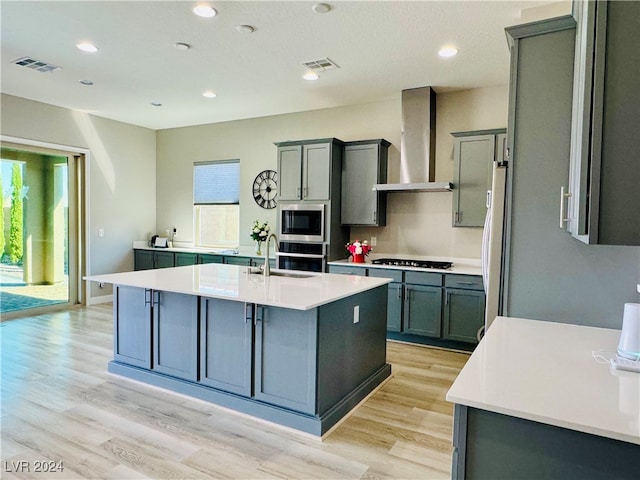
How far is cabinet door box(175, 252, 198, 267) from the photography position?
6.40m

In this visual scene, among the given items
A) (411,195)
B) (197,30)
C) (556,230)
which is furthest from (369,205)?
(556,230)

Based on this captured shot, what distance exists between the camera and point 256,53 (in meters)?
3.87

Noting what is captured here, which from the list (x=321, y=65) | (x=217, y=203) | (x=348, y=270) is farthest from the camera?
(x=217, y=203)

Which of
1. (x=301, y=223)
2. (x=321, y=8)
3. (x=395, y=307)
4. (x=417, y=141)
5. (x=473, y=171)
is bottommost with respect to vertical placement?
(x=395, y=307)

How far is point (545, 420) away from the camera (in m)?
1.09

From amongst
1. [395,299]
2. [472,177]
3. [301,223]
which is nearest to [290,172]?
[301,223]

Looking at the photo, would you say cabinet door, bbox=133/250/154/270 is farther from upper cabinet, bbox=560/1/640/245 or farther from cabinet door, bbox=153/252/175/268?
upper cabinet, bbox=560/1/640/245

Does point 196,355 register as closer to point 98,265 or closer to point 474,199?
point 474,199

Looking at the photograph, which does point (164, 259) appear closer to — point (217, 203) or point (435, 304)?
point (217, 203)

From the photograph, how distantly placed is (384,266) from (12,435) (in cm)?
358

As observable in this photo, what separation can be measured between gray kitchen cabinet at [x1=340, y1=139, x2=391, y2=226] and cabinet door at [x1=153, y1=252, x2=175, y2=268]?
9.93 feet

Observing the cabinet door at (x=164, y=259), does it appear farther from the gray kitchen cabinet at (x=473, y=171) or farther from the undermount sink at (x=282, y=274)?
the gray kitchen cabinet at (x=473, y=171)

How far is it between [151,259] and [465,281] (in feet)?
16.6

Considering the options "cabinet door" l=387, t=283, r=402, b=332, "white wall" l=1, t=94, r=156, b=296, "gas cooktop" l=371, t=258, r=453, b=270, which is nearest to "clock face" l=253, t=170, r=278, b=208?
"gas cooktop" l=371, t=258, r=453, b=270
